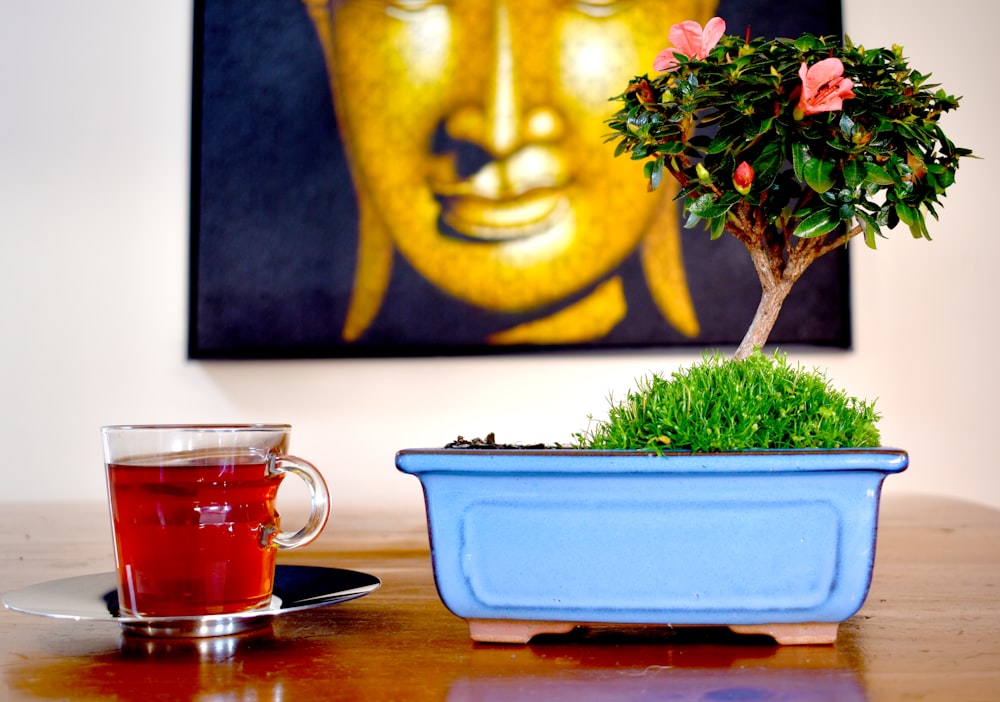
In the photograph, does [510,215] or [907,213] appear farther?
[510,215]

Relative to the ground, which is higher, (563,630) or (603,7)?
(603,7)

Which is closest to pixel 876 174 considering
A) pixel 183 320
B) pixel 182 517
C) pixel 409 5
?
pixel 182 517

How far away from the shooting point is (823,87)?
55 centimetres

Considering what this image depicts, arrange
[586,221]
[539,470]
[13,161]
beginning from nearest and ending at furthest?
[539,470] → [586,221] → [13,161]

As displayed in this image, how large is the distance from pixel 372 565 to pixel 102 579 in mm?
254

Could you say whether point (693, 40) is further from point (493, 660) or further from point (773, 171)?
point (493, 660)

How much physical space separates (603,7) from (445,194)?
0.62 metres

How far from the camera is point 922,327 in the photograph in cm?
219

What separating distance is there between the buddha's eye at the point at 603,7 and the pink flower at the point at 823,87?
1784mm

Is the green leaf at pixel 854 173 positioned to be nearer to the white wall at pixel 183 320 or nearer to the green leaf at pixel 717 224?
the green leaf at pixel 717 224

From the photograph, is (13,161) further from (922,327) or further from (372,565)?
(922,327)

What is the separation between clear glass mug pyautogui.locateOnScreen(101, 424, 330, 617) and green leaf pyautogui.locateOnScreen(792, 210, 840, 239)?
38 centimetres

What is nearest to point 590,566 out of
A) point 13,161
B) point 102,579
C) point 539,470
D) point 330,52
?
point 539,470

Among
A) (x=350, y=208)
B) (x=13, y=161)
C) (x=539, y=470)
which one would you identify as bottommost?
(x=539, y=470)
